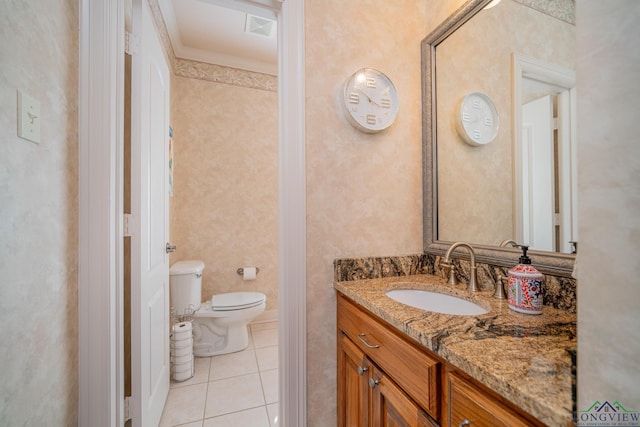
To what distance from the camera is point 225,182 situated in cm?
274

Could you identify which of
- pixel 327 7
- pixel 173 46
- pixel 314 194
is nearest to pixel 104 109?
pixel 314 194

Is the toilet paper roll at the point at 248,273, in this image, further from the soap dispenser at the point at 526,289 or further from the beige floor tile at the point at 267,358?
the soap dispenser at the point at 526,289

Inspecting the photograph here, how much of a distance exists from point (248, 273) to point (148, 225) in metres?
1.53

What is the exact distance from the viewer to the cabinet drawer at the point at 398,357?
0.65 metres

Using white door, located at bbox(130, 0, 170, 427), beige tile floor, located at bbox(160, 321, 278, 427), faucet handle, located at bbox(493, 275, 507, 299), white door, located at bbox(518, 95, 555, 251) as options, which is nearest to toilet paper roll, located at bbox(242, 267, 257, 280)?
→ beige tile floor, located at bbox(160, 321, 278, 427)

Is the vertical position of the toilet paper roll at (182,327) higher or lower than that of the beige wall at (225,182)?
lower

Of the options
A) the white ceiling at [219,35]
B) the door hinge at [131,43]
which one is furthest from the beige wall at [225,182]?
the door hinge at [131,43]

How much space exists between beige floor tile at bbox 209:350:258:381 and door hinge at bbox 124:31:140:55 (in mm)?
2036

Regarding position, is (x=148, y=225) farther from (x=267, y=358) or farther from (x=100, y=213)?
(x=267, y=358)

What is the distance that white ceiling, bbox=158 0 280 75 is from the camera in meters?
2.06

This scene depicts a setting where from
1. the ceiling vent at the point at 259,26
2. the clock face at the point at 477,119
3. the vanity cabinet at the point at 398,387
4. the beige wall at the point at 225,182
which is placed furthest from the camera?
the beige wall at the point at 225,182

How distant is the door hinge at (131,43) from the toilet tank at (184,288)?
1.49m

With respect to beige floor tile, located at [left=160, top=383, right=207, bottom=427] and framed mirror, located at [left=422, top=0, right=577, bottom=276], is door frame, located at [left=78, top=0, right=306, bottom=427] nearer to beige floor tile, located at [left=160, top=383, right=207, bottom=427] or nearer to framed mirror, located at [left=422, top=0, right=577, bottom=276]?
beige floor tile, located at [left=160, top=383, right=207, bottom=427]

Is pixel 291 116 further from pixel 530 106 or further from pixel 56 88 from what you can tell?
pixel 530 106
